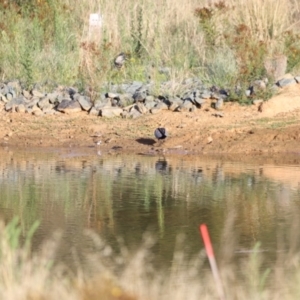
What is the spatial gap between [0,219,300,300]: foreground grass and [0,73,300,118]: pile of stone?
7.32 m

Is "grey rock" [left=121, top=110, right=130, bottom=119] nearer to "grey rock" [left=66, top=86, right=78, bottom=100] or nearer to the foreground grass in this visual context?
"grey rock" [left=66, top=86, right=78, bottom=100]

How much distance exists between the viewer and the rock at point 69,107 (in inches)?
→ 582

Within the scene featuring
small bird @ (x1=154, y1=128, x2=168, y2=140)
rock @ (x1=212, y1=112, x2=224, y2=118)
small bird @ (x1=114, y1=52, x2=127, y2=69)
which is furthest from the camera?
small bird @ (x1=114, y1=52, x2=127, y2=69)

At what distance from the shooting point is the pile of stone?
14.4 meters

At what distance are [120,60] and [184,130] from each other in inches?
115

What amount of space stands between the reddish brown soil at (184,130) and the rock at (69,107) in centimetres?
10

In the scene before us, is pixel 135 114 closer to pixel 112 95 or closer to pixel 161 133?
pixel 112 95

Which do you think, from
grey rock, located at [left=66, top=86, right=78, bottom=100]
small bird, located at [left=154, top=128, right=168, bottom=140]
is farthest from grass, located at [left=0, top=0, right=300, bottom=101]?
small bird, located at [left=154, top=128, right=168, bottom=140]

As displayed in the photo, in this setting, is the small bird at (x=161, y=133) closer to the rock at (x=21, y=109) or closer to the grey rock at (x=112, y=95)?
the grey rock at (x=112, y=95)

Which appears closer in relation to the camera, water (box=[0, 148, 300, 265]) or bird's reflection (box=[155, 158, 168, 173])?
water (box=[0, 148, 300, 265])

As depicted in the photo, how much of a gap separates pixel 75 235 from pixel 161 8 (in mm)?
10523

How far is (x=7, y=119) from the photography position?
1478 centimetres

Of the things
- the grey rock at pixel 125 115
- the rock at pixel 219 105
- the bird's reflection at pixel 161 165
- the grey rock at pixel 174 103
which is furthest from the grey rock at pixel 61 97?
the bird's reflection at pixel 161 165

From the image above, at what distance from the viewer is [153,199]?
9.58 m
